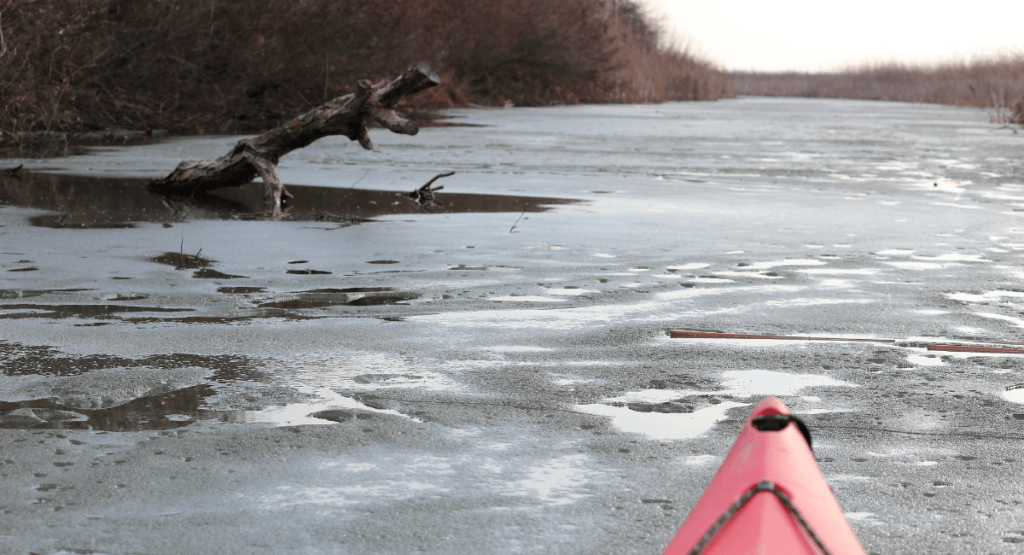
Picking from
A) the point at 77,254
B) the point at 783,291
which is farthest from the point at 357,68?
the point at 783,291

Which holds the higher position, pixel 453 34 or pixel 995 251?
pixel 453 34

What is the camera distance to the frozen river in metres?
2.06

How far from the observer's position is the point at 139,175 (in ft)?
29.1

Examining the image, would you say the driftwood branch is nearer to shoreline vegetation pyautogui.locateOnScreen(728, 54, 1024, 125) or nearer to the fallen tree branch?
the fallen tree branch

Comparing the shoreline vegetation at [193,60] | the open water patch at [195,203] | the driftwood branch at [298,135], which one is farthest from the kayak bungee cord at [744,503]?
the shoreline vegetation at [193,60]

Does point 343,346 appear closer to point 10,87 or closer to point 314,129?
point 314,129

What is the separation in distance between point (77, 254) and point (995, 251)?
14.8 ft

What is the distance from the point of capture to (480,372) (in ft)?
10.2

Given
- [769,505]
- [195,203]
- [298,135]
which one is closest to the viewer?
[769,505]

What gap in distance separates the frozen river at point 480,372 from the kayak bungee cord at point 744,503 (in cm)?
59

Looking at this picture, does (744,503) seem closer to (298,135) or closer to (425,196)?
(298,135)

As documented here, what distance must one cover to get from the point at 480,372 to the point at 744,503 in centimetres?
179

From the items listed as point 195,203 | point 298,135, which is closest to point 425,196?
point 298,135

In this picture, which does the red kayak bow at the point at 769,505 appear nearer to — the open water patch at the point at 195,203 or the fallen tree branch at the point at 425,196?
the open water patch at the point at 195,203
